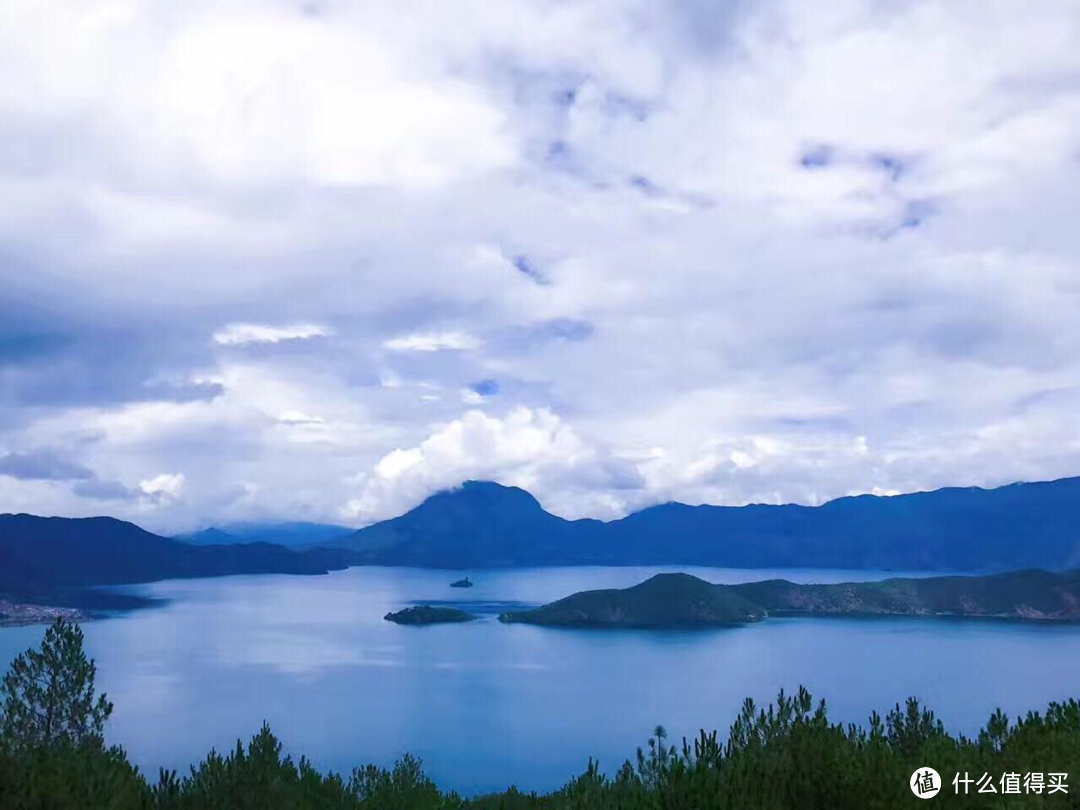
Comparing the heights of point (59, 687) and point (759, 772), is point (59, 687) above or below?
below

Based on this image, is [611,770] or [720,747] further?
[611,770]

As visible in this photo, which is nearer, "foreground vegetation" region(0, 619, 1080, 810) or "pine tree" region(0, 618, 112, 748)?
"foreground vegetation" region(0, 619, 1080, 810)

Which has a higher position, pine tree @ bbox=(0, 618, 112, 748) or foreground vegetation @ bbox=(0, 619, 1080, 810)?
foreground vegetation @ bbox=(0, 619, 1080, 810)

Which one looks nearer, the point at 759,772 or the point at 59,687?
the point at 759,772

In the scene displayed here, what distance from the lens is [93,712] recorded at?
49.0m

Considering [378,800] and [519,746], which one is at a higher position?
[378,800]

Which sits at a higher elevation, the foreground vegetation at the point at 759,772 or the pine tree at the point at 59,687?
the foreground vegetation at the point at 759,772

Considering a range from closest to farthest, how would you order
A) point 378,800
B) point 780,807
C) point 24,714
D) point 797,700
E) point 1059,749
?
point 780,807 → point 1059,749 → point 797,700 → point 378,800 → point 24,714

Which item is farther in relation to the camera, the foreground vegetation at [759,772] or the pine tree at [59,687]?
the pine tree at [59,687]

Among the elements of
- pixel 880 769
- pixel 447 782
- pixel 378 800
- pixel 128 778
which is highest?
pixel 880 769

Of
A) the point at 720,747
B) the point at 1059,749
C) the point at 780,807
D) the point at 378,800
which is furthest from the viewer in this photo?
the point at 378,800

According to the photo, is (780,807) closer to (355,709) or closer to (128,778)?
(128,778)

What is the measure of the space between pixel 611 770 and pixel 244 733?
3170 inches

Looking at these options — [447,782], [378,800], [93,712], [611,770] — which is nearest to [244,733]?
[447,782]
